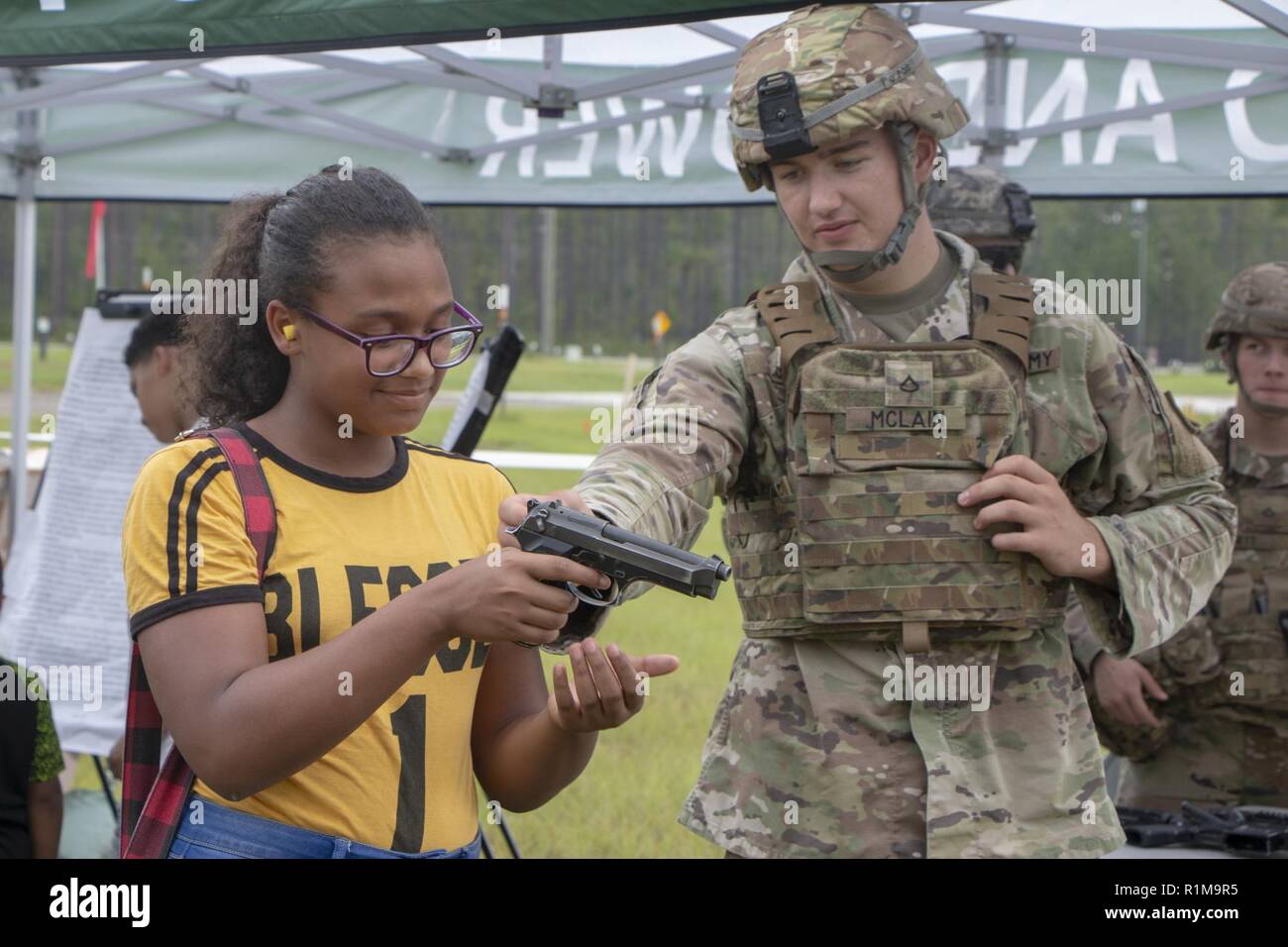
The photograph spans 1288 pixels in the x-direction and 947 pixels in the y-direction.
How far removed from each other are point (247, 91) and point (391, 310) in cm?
397

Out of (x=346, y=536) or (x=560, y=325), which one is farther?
(x=560, y=325)

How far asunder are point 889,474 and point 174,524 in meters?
1.11

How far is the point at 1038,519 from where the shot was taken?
2211 millimetres

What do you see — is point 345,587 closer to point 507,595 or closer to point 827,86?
point 507,595

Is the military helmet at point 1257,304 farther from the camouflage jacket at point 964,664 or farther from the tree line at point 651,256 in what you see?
the tree line at point 651,256

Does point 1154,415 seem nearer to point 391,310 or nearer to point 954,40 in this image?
point 391,310

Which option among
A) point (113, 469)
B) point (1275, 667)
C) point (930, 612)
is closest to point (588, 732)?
point (930, 612)

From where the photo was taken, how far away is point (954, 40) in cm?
499

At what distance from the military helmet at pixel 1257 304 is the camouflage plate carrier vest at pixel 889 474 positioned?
2.00 meters

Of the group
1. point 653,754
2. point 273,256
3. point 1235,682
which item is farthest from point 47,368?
point 273,256

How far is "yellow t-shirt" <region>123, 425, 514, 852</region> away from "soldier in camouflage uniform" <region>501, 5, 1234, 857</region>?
0.45 m

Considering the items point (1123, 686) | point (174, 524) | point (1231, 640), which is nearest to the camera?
point (174, 524)

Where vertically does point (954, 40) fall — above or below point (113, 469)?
above

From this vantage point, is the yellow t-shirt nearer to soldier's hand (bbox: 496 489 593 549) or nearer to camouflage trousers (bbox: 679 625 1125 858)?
soldier's hand (bbox: 496 489 593 549)
